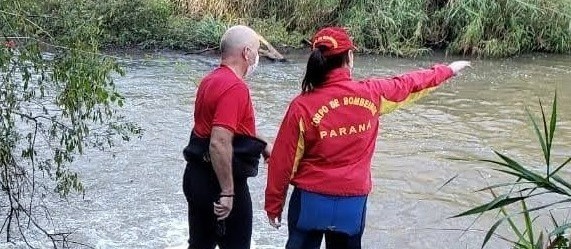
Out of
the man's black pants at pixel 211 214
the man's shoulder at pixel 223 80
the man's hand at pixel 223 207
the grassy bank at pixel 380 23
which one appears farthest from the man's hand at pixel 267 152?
the grassy bank at pixel 380 23

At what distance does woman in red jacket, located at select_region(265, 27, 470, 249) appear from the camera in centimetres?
387

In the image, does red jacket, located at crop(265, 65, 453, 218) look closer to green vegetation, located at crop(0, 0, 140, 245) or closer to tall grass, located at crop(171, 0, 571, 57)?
green vegetation, located at crop(0, 0, 140, 245)

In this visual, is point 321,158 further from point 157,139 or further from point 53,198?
point 157,139

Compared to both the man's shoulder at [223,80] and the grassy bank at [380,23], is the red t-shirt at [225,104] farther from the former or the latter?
the grassy bank at [380,23]

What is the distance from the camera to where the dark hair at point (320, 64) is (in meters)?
3.86

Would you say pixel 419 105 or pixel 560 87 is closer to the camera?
pixel 419 105

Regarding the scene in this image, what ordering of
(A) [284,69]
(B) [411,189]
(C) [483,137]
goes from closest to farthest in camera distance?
(B) [411,189], (C) [483,137], (A) [284,69]

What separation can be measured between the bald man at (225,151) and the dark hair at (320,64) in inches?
11.2

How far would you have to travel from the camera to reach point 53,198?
6.89 m

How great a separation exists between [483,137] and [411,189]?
2551 millimetres

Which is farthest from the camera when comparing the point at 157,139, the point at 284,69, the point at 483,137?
the point at 284,69

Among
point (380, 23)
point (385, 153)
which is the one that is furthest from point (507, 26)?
point (385, 153)

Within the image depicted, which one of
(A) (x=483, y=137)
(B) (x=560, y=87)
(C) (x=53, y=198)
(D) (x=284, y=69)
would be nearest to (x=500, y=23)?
(B) (x=560, y=87)

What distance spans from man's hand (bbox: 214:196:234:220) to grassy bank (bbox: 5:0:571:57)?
11716mm
